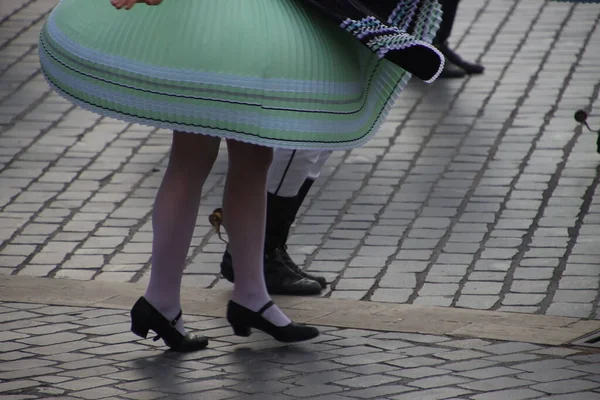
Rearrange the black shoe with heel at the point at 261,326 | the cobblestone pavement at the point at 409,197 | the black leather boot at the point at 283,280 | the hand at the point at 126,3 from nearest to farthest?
1. the hand at the point at 126,3
2. the black shoe with heel at the point at 261,326
3. the black leather boot at the point at 283,280
4. the cobblestone pavement at the point at 409,197

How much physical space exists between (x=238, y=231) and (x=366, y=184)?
2.21 m

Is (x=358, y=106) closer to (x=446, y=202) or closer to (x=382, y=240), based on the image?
(x=382, y=240)

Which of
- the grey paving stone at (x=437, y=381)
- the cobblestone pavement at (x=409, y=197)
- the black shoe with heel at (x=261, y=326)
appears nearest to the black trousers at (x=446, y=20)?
the cobblestone pavement at (x=409, y=197)

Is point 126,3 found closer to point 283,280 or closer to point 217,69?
Answer: point 217,69

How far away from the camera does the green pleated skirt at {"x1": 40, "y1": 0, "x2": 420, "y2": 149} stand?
3.31 meters

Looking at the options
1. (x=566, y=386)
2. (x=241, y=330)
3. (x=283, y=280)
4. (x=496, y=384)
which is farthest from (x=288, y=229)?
(x=566, y=386)

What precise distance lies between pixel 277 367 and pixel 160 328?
0.39m

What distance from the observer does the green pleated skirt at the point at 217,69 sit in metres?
3.31

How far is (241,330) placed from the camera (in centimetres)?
394

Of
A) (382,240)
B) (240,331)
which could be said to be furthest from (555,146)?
(240,331)

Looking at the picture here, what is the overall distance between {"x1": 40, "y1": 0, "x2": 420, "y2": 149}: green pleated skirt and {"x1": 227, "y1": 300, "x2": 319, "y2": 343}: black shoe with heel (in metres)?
0.70

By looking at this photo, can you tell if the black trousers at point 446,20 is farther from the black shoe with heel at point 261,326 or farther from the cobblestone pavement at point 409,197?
the black shoe with heel at point 261,326

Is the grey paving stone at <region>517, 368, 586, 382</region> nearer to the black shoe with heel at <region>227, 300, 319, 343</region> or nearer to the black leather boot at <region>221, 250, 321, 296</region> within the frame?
the black shoe with heel at <region>227, 300, 319, 343</region>

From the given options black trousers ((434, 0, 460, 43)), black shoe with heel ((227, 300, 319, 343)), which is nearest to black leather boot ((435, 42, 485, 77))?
black trousers ((434, 0, 460, 43))
